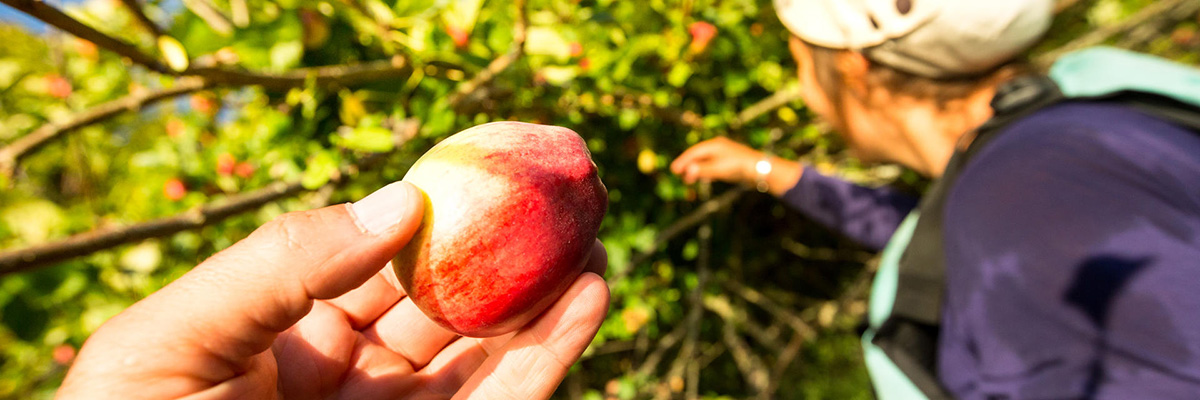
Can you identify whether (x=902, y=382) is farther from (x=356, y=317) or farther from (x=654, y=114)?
(x=356, y=317)

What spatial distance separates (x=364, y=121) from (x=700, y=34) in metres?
0.98

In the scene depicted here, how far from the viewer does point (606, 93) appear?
1521mm

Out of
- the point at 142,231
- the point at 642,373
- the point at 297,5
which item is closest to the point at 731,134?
the point at 642,373

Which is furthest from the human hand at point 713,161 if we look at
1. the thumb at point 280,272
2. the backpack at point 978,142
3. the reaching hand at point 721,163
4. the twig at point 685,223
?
the thumb at point 280,272

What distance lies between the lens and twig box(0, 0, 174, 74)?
73cm

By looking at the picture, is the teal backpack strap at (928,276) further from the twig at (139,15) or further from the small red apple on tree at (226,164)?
the small red apple on tree at (226,164)

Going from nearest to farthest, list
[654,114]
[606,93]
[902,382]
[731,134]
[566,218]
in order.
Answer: [566,218] < [902,382] < [606,93] < [654,114] < [731,134]

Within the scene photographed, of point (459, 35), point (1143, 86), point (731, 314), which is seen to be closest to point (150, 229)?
point (459, 35)

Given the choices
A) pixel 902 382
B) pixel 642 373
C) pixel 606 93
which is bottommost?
pixel 642 373

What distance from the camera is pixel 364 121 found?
113cm

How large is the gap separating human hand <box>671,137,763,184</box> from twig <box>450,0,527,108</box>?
79cm

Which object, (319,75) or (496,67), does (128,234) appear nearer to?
(319,75)

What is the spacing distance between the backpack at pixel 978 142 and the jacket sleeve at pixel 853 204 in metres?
0.76

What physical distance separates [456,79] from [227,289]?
732 millimetres
